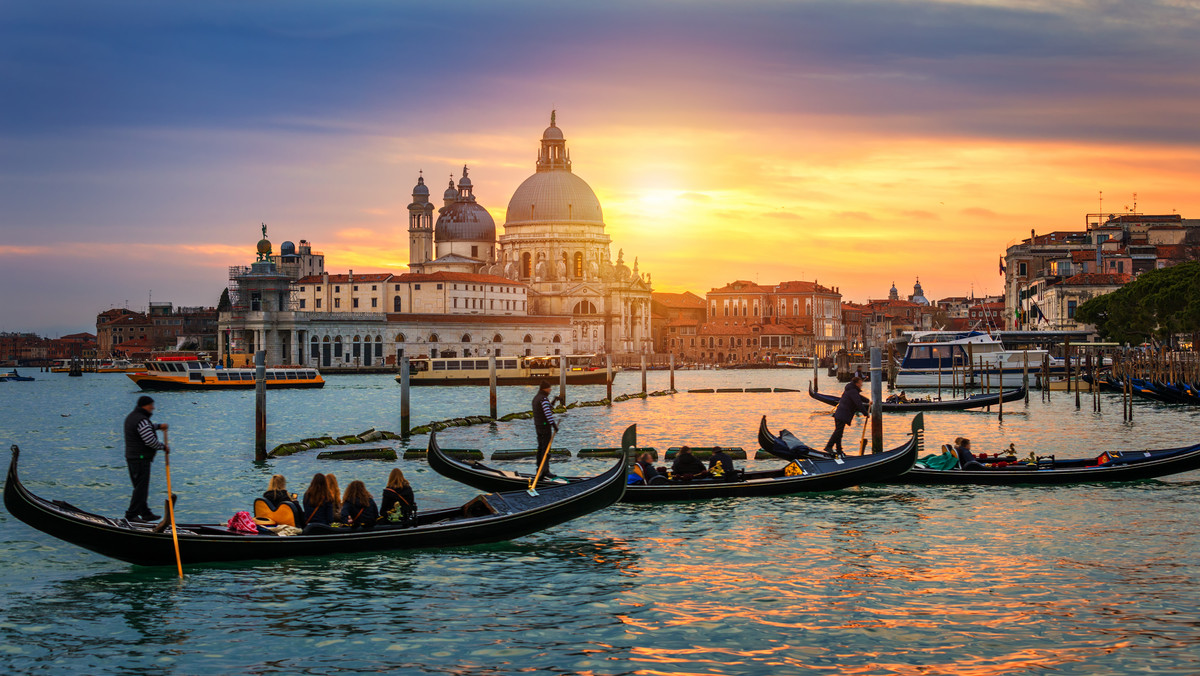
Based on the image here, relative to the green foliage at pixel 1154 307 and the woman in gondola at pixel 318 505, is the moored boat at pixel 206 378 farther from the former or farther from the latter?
the woman in gondola at pixel 318 505

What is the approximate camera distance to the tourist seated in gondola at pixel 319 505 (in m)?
11.4

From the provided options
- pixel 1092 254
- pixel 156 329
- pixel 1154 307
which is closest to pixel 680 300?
pixel 156 329

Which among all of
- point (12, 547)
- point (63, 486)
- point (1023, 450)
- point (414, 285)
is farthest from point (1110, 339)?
point (414, 285)

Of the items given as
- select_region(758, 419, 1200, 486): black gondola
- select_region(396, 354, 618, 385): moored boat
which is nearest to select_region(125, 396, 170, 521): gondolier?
select_region(758, 419, 1200, 486): black gondola

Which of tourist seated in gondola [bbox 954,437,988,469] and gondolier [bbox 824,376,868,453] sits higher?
gondolier [bbox 824,376,868,453]

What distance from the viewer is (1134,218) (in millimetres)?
75625

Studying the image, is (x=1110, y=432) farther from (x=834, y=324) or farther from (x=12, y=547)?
(x=834, y=324)

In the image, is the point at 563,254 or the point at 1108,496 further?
the point at 563,254

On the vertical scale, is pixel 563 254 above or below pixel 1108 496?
above

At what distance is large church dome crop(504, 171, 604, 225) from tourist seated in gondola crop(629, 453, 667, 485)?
108370 mm

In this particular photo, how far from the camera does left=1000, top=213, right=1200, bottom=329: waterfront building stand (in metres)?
67.4

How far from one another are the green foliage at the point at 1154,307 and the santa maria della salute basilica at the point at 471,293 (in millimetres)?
51554

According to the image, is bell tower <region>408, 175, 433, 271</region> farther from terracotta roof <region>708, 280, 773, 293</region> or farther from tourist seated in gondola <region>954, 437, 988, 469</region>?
tourist seated in gondola <region>954, 437, 988, 469</region>

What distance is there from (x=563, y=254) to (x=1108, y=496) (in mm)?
107333
